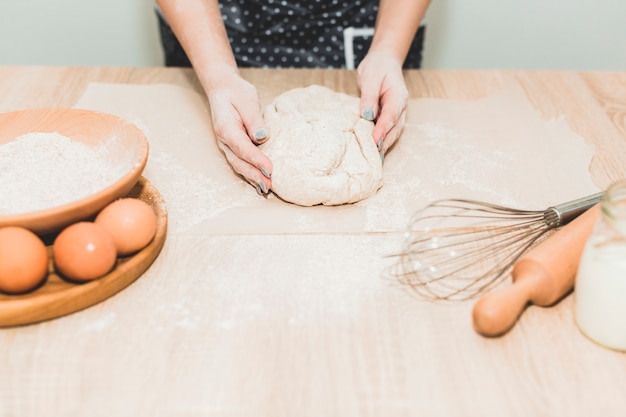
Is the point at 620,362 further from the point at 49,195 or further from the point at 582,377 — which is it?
the point at 49,195

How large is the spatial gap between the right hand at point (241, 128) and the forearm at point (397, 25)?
14.6 inches

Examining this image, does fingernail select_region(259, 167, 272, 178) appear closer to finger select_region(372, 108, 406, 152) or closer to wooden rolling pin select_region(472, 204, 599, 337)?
finger select_region(372, 108, 406, 152)

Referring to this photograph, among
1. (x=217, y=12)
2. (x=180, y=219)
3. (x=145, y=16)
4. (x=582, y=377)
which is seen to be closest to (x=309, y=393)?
(x=582, y=377)

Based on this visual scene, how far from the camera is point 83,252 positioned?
834mm

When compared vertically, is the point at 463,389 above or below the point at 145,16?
above

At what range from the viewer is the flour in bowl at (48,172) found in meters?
0.93

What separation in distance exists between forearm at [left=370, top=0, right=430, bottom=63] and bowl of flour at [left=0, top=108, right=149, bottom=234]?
26.0 inches

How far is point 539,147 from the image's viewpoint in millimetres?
1323

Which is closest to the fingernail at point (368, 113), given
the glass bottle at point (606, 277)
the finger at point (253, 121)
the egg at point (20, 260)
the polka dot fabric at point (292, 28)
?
the finger at point (253, 121)

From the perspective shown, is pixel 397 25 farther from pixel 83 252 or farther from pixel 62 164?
pixel 83 252

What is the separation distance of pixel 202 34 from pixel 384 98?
416mm

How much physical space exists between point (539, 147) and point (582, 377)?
2.14ft

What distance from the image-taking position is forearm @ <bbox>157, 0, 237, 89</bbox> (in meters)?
1.34

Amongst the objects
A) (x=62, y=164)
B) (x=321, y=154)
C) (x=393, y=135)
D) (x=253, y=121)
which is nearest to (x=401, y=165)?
(x=393, y=135)
